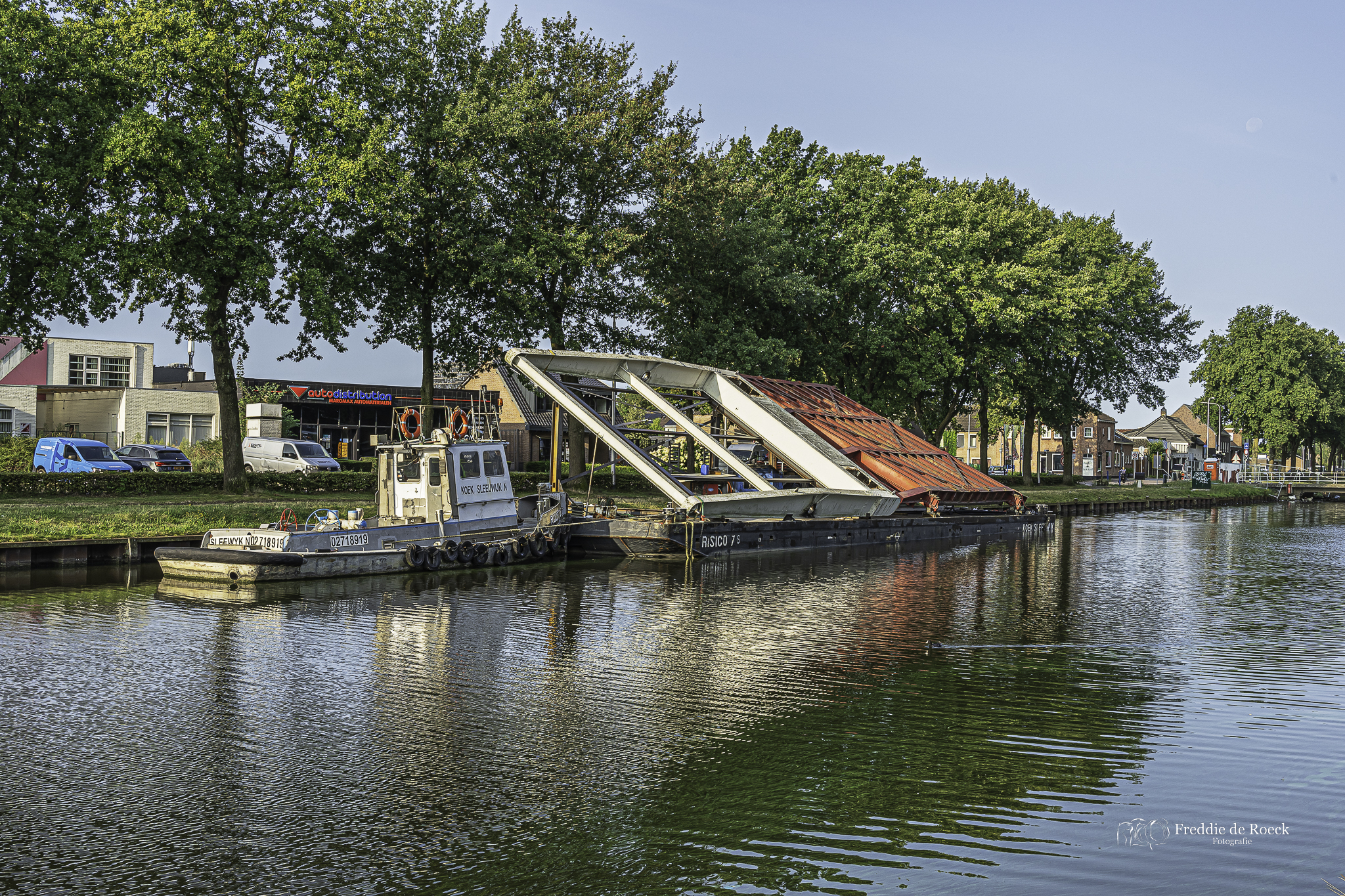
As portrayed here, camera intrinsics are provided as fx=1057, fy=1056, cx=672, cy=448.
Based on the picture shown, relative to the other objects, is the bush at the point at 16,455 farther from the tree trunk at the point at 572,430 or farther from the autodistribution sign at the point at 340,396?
the tree trunk at the point at 572,430

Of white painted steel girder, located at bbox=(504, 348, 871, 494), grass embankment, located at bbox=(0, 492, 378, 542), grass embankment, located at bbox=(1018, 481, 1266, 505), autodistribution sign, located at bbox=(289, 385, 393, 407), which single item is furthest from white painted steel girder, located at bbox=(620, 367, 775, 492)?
autodistribution sign, located at bbox=(289, 385, 393, 407)

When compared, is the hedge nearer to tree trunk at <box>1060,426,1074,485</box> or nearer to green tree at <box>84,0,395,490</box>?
green tree at <box>84,0,395,490</box>

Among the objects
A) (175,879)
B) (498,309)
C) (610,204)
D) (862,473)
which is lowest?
(175,879)

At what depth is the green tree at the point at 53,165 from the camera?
28.5 m

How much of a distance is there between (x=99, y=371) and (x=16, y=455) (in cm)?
2442

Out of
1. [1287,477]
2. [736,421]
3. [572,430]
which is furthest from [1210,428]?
[572,430]

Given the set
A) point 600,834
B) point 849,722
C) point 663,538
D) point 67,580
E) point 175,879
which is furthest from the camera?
point 663,538

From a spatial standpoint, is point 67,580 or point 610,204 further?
point 610,204

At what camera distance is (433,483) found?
2570cm

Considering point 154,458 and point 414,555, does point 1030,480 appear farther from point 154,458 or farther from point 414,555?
point 414,555

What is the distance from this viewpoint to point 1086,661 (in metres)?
15.2

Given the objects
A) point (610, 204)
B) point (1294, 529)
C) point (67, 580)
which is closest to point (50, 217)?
point (67, 580)

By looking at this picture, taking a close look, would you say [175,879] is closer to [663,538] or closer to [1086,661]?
[1086,661]

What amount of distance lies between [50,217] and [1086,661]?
2820cm
